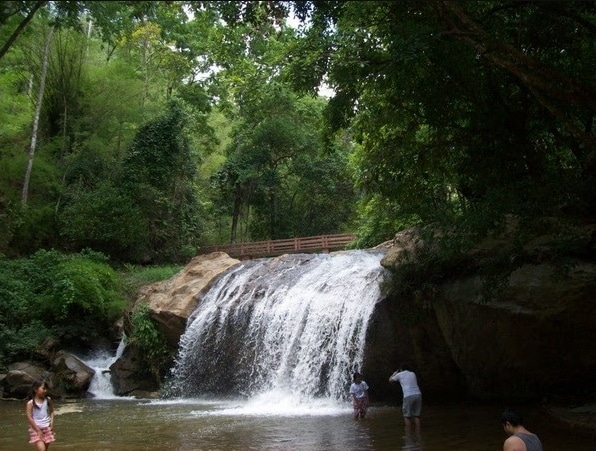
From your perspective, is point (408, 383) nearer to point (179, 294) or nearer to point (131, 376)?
point (179, 294)

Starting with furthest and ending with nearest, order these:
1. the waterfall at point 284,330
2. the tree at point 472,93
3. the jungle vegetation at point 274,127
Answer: the waterfall at point 284,330 < the jungle vegetation at point 274,127 < the tree at point 472,93

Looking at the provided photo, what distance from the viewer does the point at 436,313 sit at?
42.3 feet

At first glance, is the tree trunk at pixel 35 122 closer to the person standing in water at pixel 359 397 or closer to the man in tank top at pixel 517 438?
the person standing in water at pixel 359 397

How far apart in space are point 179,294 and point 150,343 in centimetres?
183

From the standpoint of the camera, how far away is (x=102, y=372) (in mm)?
19219

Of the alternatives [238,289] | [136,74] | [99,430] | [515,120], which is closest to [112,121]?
[136,74]

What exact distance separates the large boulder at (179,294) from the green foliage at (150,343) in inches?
7.7

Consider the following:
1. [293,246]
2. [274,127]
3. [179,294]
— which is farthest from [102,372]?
[274,127]

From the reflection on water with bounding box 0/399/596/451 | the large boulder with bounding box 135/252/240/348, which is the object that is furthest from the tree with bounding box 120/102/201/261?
the reflection on water with bounding box 0/399/596/451

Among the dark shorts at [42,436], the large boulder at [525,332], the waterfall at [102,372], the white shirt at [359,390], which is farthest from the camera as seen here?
the waterfall at [102,372]

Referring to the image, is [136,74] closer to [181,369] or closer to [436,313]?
[181,369]

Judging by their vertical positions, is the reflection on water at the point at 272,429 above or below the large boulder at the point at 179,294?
below

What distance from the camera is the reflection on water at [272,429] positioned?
9.23m

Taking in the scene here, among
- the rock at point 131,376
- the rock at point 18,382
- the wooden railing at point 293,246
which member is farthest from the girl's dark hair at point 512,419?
the wooden railing at point 293,246
